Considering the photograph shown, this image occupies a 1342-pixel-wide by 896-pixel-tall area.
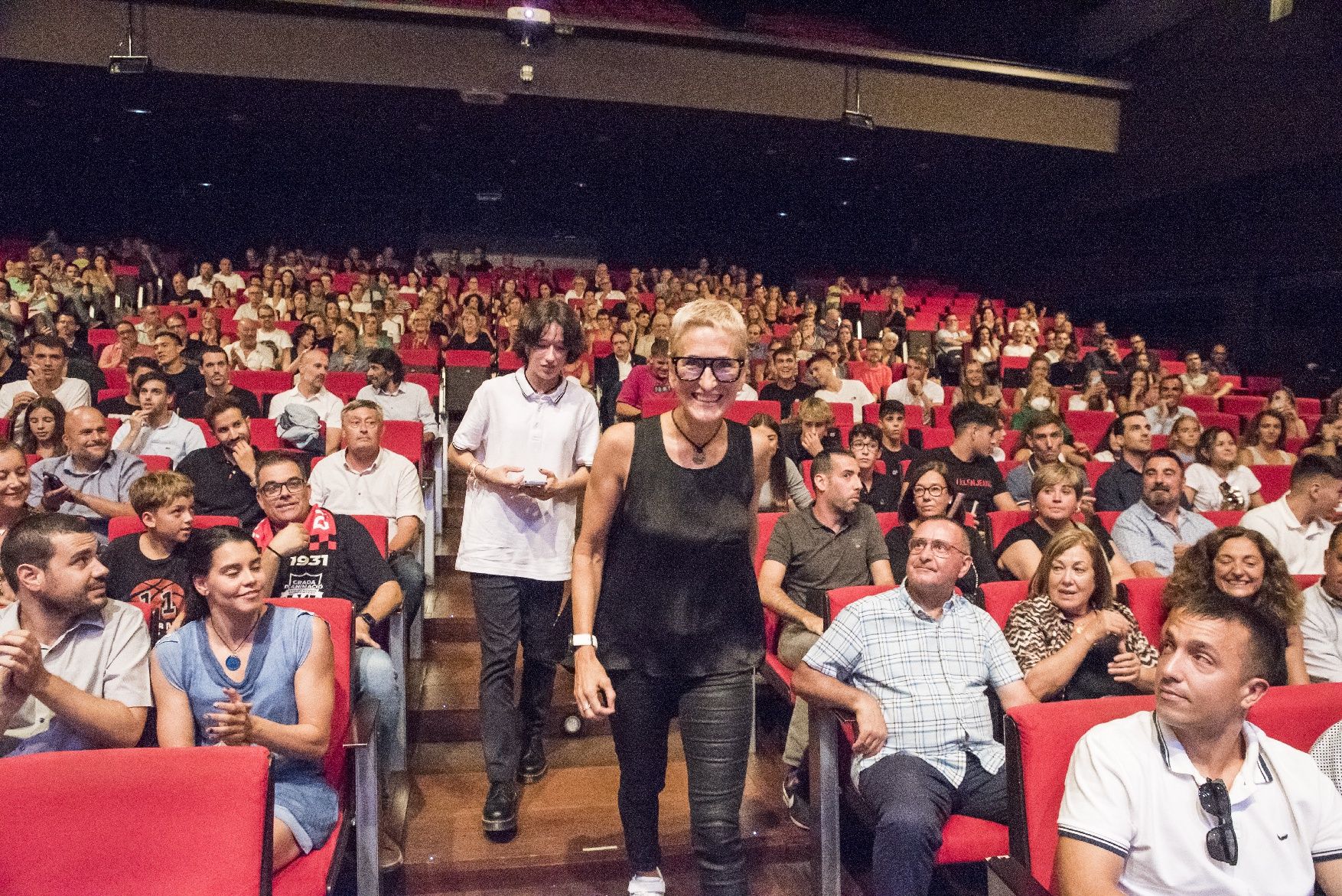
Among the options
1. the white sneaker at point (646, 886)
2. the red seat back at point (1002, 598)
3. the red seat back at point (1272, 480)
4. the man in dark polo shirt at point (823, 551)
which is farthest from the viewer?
the red seat back at point (1272, 480)

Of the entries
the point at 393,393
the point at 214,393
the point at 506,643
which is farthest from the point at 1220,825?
the point at 214,393

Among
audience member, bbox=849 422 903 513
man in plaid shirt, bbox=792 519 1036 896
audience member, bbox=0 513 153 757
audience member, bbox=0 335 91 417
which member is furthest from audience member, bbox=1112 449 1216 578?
audience member, bbox=0 335 91 417

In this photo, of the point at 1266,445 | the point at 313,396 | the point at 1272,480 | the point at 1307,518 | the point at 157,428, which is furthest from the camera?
the point at 1266,445

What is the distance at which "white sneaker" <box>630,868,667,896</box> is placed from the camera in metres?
1.46

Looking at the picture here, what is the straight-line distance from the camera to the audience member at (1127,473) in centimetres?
368

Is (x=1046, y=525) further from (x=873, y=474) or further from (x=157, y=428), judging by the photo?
(x=157, y=428)

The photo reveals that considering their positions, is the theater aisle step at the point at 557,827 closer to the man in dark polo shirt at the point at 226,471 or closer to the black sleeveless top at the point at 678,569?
the black sleeveless top at the point at 678,569

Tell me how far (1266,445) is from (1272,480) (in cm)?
36

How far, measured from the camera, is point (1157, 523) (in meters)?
3.14

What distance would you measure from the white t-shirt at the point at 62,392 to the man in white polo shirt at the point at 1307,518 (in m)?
4.96

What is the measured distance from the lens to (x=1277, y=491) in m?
4.34

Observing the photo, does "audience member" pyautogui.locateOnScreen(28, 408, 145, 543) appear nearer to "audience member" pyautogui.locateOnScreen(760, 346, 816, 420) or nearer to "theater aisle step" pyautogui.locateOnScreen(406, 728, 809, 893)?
"theater aisle step" pyautogui.locateOnScreen(406, 728, 809, 893)

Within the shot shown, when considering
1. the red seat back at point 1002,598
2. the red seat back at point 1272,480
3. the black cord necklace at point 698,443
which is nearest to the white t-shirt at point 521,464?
the black cord necklace at point 698,443

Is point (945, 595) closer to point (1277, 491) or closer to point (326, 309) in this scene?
point (1277, 491)
